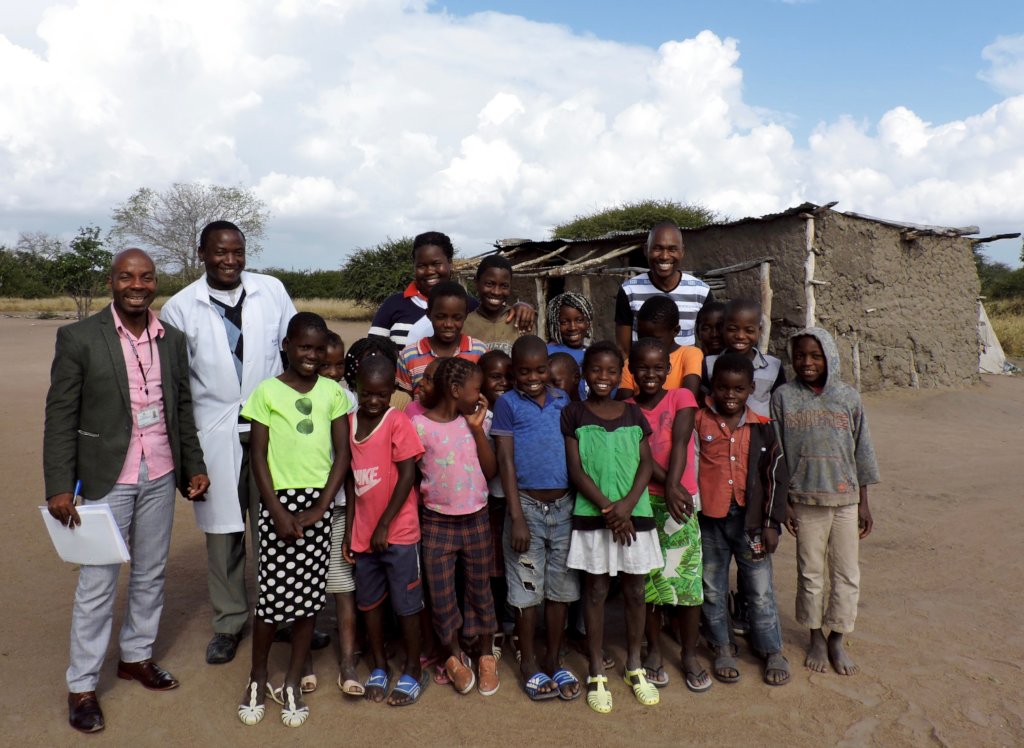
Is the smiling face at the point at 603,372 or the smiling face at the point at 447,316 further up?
the smiling face at the point at 447,316

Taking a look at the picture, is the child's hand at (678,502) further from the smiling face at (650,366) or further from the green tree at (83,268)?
the green tree at (83,268)

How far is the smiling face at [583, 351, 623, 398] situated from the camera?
276 centimetres

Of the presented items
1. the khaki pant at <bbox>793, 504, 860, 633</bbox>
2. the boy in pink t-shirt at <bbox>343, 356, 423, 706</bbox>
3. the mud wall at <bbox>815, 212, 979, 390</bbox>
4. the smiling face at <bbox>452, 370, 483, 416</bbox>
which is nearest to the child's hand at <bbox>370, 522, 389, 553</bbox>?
the boy in pink t-shirt at <bbox>343, 356, 423, 706</bbox>

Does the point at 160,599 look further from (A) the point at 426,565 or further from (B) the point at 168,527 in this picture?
(A) the point at 426,565

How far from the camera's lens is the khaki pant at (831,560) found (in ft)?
9.97

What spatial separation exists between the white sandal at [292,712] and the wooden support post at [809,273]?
795 centimetres

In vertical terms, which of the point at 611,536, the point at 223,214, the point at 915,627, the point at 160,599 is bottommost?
the point at 915,627

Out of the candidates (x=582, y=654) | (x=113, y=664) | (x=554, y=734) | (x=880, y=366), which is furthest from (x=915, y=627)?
(x=880, y=366)

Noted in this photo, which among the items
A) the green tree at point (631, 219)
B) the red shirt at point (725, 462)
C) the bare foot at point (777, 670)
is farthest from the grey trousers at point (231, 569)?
the green tree at point (631, 219)

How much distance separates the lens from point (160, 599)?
2.96 metres

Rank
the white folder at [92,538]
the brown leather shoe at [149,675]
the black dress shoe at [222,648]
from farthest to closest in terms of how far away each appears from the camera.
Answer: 1. the black dress shoe at [222,648]
2. the brown leather shoe at [149,675]
3. the white folder at [92,538]

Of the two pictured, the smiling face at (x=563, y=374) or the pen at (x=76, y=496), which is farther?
the smiling face at (x=563, y=374)

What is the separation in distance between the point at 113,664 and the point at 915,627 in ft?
12.2

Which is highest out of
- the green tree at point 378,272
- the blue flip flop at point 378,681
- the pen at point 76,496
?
the green tree at point 378,272
